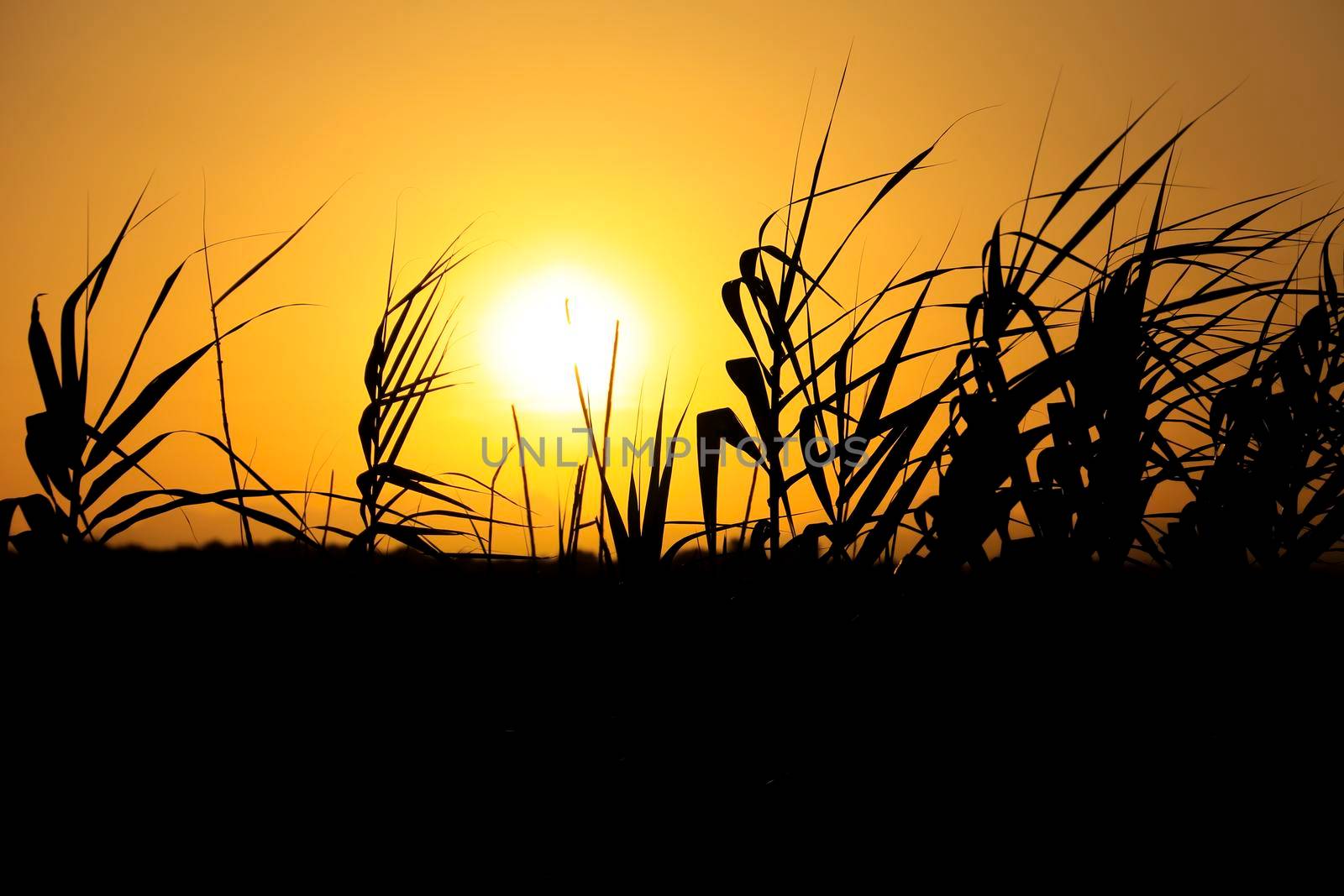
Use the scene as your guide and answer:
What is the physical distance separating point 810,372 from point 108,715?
103 centimetres

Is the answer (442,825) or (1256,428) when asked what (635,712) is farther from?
(1256,428)

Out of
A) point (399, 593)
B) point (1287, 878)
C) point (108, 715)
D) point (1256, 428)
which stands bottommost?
point (1287, 878)

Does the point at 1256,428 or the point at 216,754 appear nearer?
the point at 216,754

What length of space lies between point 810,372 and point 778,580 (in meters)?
0.28

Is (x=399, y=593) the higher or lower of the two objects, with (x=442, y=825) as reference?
higher

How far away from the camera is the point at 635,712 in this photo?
1.11 m

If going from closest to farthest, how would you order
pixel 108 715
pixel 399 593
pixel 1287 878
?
pixel 1287 878 → pixel 108 715 → pixel 399 593

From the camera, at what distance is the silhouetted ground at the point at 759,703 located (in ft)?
3.52

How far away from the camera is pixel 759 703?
1.11m

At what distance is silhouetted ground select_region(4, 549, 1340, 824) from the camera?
42.3 inches

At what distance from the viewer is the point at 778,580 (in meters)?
1.14

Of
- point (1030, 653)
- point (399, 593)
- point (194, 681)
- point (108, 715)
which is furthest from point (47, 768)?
point (1030, 653)

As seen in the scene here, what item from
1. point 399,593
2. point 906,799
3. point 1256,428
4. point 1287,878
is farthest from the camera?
point 399,593

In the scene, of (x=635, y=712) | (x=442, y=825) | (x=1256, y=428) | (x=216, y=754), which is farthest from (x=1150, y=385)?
(x=216, y=754)
